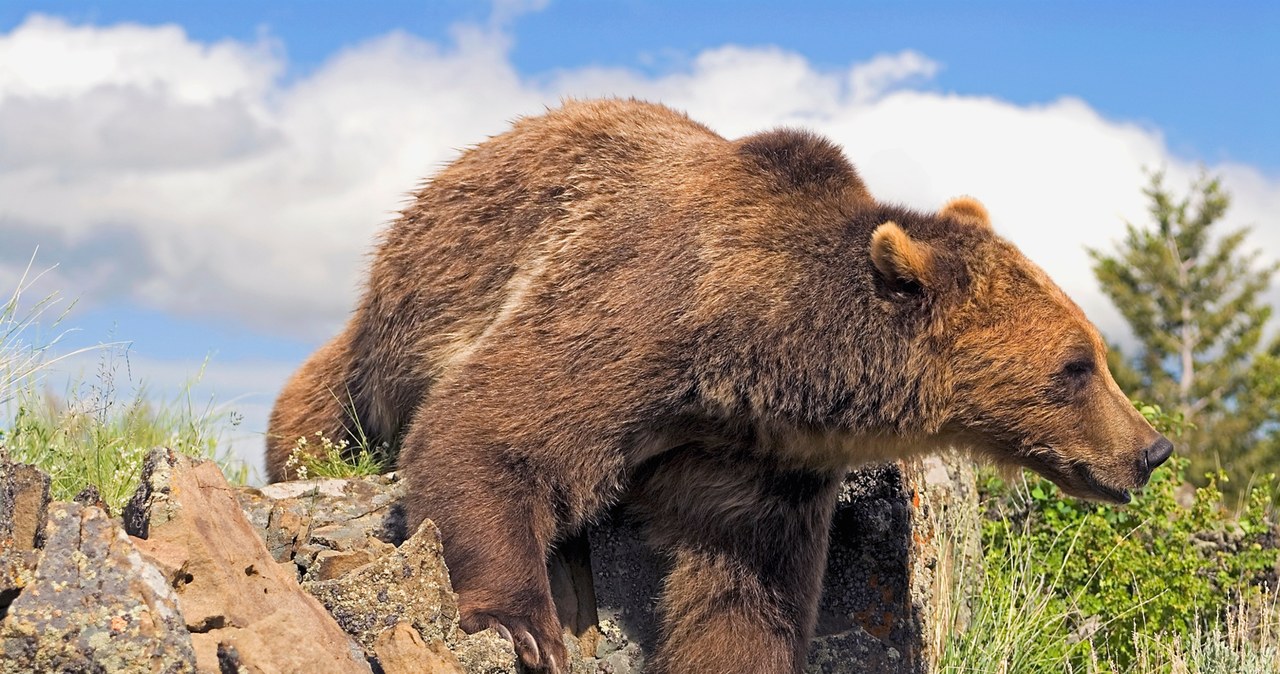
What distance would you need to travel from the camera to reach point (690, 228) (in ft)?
16.1

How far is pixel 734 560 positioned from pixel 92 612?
2.58 metres

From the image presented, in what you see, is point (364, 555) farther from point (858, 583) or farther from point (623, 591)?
point (858, 583)

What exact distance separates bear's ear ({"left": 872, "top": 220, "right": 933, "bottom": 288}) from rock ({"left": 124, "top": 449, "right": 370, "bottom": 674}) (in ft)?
7.37

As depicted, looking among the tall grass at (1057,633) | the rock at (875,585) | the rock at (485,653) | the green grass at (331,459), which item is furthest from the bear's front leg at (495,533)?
the tall grass at (1057,633)

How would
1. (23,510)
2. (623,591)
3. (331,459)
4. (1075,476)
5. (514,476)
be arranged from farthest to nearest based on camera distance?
1. (331,459)
2. (623,591)
3. (1075,476)
4. (514,476)
5. (23,510)

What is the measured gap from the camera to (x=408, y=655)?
12.5ft

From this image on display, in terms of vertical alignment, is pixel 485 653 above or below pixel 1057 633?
below

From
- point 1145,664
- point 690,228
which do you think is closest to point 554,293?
point 690,228

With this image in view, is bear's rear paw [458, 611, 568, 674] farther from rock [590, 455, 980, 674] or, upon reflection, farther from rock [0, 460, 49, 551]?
rock [0, 460, 49, 551]

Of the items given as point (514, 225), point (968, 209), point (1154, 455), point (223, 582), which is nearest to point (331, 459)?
point (514, 225)

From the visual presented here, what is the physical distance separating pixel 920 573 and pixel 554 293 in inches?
87.8

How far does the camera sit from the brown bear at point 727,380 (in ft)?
15.0

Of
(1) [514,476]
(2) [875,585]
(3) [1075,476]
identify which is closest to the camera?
(1) [514,476]

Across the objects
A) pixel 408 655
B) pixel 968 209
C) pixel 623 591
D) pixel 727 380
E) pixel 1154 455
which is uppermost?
pixel 968 209
